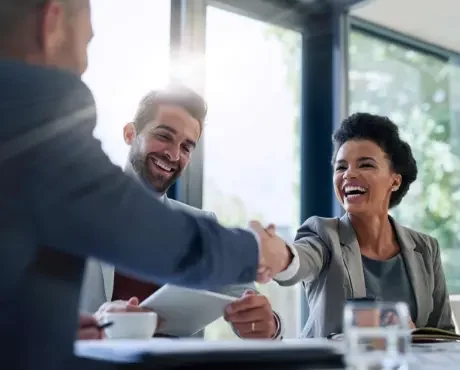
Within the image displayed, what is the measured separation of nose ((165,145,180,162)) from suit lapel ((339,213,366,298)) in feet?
1.88

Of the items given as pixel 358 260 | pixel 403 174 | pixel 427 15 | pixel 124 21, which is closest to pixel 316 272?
pixel 358 260

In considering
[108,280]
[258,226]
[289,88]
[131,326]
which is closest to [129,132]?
[108,280]

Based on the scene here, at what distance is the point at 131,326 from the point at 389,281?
3.45 ft

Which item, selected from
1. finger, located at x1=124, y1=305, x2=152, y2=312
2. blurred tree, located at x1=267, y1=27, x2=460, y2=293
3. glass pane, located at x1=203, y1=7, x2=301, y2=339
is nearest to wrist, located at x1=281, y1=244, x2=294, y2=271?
finger, located at x1=124, y1=305, x2=152, y2=312

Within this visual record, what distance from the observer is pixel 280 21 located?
→ 2.92 metres

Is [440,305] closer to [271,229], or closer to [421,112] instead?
[271,229]

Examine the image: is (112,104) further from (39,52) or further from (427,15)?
(427,15)

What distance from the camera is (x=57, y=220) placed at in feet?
2.07

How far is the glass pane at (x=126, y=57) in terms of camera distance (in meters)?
2.16

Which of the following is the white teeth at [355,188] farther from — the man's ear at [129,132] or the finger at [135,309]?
the finger at [135,309]

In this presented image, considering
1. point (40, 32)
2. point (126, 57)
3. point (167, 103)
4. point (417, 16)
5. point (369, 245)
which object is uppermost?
point (417, 16)

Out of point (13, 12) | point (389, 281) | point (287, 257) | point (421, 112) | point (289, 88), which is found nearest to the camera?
point (13, 12)

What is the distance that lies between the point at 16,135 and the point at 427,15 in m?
2.84

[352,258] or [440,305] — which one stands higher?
[352,258]
